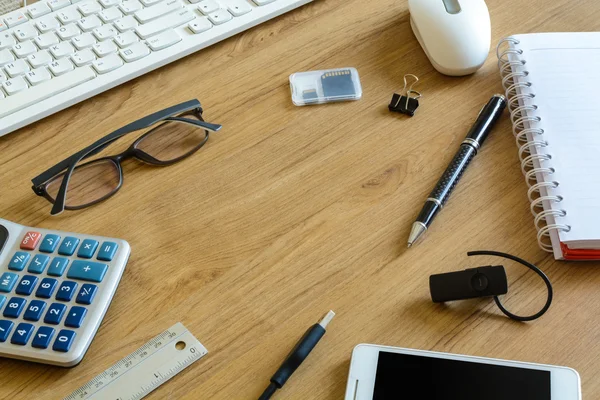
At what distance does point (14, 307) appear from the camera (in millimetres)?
577

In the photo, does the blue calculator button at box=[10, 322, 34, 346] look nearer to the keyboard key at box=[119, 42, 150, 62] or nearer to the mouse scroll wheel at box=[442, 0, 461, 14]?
the keyboard key at box=[119, 42, 150, 62]

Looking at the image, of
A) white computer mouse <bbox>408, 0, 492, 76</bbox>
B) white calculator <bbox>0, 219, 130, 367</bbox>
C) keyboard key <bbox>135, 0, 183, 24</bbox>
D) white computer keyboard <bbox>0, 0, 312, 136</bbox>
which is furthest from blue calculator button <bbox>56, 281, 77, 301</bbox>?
white computer mouse <bbox>408, 0, 492, 76</bbox>

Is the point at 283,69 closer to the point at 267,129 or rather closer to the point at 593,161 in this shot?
the point at 267,129

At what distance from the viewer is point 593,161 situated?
25.8 inches

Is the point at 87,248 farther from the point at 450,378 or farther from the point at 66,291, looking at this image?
the point at 450,378

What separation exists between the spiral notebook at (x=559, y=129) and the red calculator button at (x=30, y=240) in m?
0.48

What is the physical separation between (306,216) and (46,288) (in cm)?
25

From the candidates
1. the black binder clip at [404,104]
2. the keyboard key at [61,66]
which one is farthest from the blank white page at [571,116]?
the keyboard key at [61,66]

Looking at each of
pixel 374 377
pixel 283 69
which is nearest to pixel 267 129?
pixel 283 69

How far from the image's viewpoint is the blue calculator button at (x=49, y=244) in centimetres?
62

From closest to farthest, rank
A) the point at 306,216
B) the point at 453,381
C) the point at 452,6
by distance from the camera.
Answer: the point at 453,381
the point at 306,216
the point at 452,6

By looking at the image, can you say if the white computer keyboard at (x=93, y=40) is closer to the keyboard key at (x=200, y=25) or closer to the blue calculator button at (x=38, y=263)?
the keyboard key at (x=200, y=25)

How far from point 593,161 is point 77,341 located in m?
0.52

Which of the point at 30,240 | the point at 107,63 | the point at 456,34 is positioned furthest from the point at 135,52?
the point at 456,34
